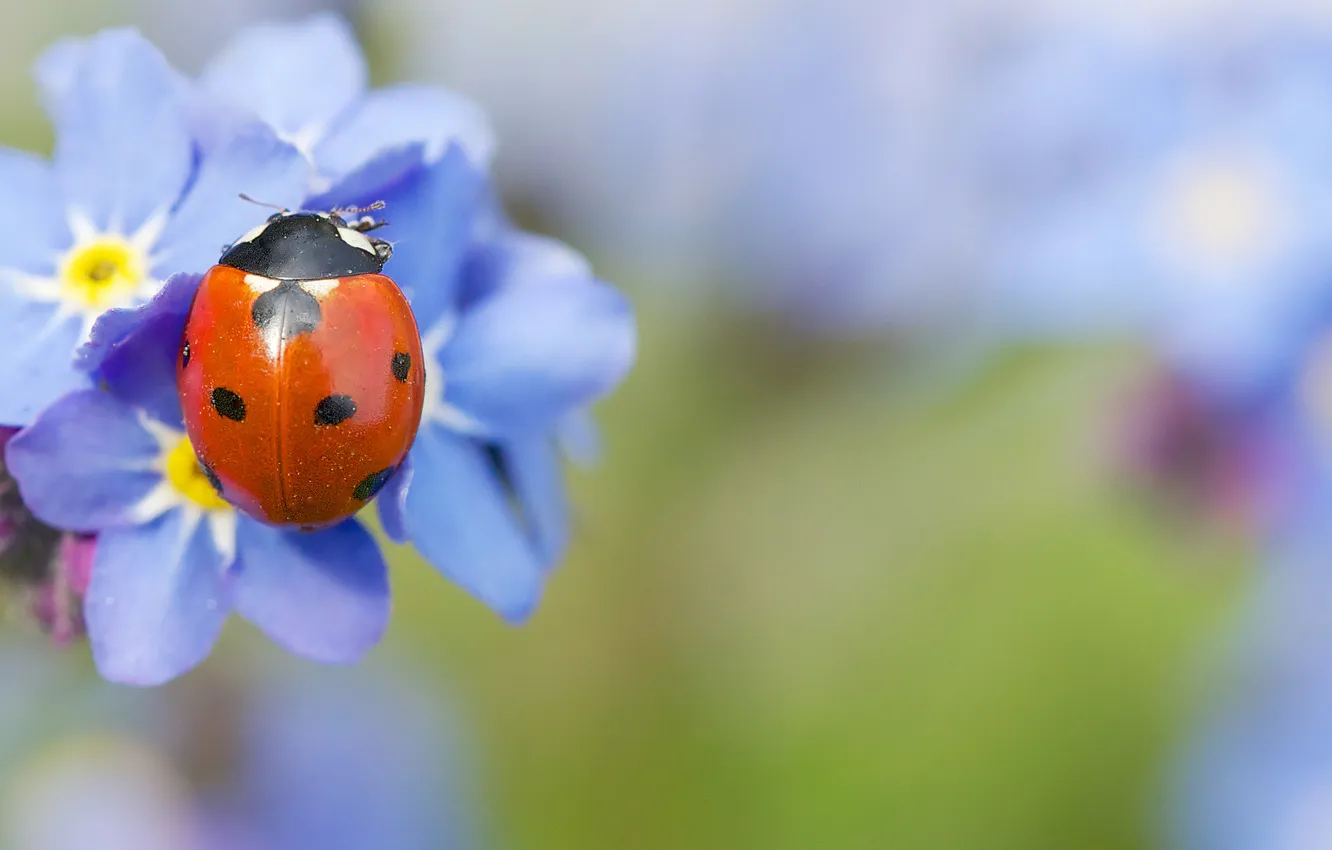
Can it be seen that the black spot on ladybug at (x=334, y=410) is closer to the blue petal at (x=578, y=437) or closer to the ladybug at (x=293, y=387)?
the ladybug at (x=293, y=387)

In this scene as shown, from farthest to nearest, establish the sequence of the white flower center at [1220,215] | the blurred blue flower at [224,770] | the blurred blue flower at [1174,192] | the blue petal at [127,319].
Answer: the white flower center at [1220,215] < the blurred blue flower at [1174,192] < the blurred blue flower at [224,770] < the blue petal at [127,319]

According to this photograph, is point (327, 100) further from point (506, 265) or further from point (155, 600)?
point (155, 600)

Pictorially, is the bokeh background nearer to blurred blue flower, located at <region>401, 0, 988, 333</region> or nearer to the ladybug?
blurred blue flower, located at <region>401, 0, 988, 333</region>

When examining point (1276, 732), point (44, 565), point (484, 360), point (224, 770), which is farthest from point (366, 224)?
point (1276, 732)

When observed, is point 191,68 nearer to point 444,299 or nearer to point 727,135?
point 727,135

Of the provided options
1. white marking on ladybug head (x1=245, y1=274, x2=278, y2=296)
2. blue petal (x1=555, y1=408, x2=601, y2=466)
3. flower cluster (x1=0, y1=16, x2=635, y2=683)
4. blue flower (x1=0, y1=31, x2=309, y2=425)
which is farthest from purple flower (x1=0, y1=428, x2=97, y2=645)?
blue petal (x1=555, y1=408, x2=601, y2=466)

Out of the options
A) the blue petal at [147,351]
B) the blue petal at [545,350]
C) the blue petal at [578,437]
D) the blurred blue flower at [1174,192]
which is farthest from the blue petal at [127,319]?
the blurred blue flower at [1174,192]

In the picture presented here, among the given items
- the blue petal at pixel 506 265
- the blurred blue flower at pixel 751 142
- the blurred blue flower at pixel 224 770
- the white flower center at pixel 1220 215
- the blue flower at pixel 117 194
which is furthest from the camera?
the blurred blue flower at pixel 751 142
